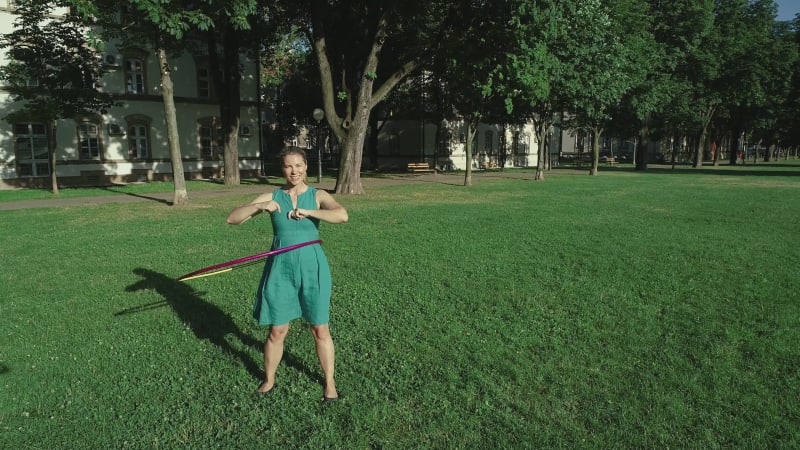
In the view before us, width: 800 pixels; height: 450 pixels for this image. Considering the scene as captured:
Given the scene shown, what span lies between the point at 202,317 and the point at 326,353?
100 inches

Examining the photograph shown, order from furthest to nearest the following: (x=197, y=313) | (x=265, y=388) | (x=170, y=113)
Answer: (x=170, y=113) < (x=197, y=313) < (x=265, y=388)

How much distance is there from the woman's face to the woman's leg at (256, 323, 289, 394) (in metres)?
1.14

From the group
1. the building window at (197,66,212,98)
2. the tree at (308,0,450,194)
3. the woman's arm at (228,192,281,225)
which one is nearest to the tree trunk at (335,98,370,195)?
the tree at (308,0,450,194)

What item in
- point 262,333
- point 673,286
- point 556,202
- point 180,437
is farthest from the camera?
point 556,202

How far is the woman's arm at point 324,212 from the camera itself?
3.73 metres

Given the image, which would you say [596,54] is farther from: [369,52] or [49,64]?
[49,64]

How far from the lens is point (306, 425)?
3.73 meters

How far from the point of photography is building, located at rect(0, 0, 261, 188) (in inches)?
1009

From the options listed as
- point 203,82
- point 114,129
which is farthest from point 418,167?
point 114,129

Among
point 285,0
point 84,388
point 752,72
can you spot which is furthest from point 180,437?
point 752,72

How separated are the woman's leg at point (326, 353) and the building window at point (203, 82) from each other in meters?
30.9

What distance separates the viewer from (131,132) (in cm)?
2909

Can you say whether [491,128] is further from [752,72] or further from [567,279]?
[567,279]

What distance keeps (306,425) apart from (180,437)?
0.85 metres
